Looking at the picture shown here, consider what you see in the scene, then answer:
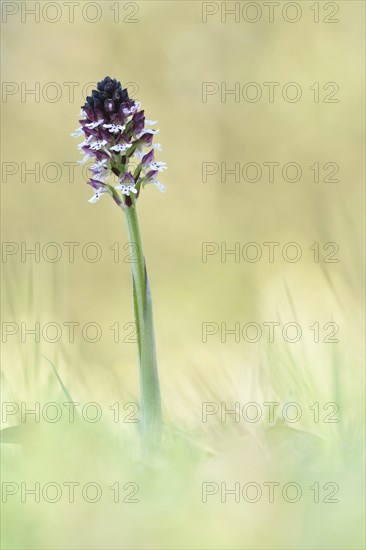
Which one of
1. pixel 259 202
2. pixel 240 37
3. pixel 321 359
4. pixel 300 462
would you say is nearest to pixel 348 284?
pixel 321 359

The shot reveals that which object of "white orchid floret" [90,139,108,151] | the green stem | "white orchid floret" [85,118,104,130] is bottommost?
the green stem

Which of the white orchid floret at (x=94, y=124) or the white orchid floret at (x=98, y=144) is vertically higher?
the white orchid floret at (x=94, y=124)

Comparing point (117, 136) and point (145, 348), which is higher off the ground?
point (117, 136)

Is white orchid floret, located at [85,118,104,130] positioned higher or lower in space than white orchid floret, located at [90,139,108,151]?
higher

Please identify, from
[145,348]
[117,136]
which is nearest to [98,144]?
[117,136]

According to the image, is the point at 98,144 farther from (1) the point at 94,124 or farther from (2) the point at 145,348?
(2) the point at 145,348
